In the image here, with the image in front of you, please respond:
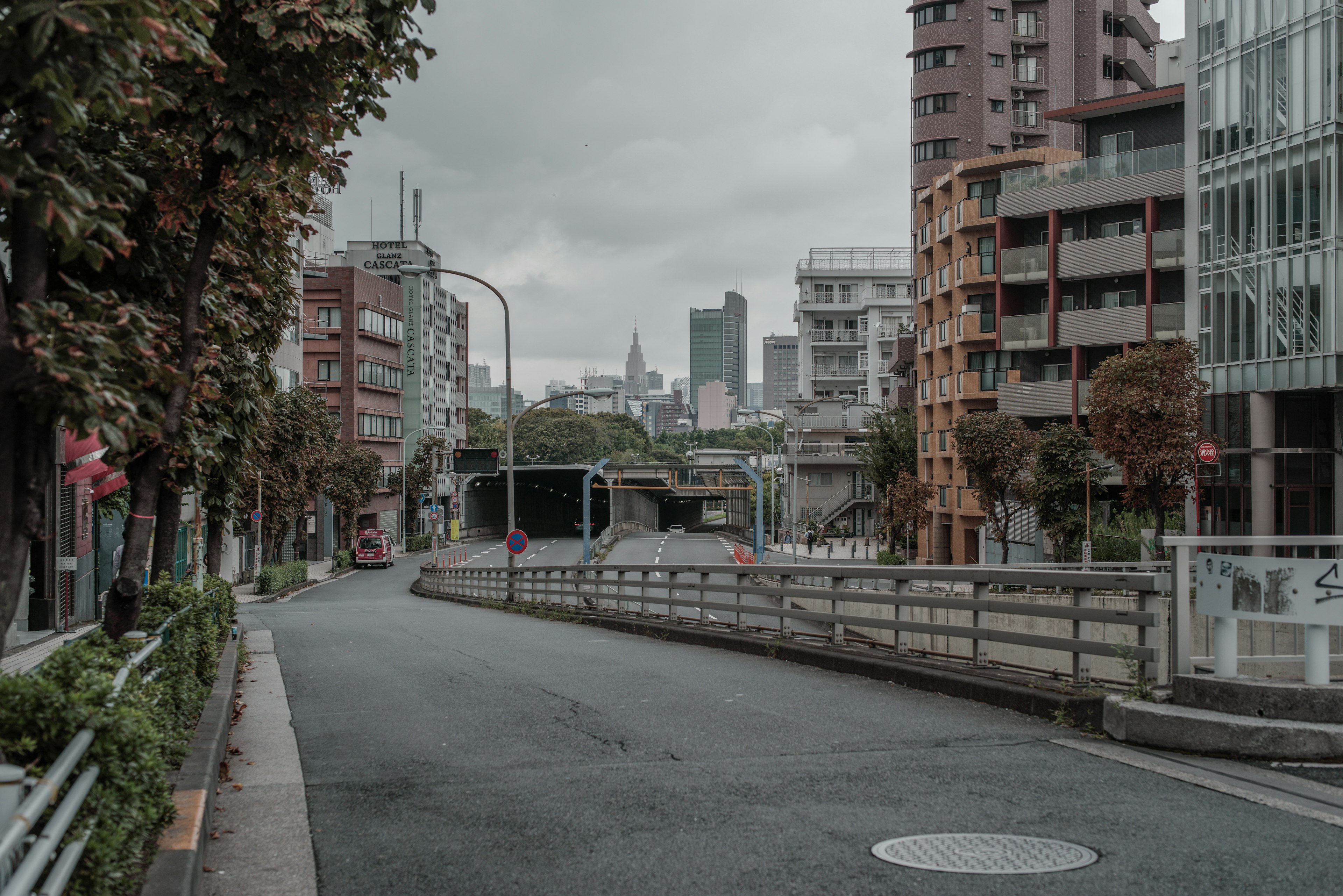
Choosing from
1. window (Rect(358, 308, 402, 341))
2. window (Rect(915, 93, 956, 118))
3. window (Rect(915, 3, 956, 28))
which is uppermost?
window (Rect(915, 3, 956, 28))

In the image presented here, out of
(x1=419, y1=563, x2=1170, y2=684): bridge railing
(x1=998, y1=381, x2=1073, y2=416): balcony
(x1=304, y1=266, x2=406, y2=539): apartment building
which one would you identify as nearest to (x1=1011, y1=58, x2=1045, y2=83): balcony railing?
(x1=998, y1=381, x2=1073, y2=416): balcony

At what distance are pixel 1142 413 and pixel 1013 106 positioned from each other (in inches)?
1838

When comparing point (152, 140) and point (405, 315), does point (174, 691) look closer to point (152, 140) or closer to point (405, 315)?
point (152, 140)

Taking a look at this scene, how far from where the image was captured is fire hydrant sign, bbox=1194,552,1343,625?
7.87m

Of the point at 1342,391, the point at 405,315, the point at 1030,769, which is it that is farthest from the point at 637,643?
the point at 405,315

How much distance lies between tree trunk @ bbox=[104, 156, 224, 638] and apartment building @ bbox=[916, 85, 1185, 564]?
144 ft

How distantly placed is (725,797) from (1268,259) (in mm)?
35456

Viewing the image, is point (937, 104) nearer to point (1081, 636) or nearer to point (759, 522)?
point (759, 522)

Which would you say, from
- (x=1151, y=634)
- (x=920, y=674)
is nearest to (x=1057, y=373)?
(x=920, y=674)

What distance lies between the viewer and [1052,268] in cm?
4881

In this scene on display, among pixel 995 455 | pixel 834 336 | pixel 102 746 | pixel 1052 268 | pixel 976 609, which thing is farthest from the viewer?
pixel 834 336

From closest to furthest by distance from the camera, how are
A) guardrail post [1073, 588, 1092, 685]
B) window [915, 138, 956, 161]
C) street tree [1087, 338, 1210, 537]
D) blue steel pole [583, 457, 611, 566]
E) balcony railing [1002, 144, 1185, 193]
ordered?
guardrail post [1073, 588, 1092, 685], street tree [1087, 338, 1210, 537], balcony railing [1002, 144, 1185, 193], blue steel pole [583, 457, 611, 566], window [915, 138, 956, 161]

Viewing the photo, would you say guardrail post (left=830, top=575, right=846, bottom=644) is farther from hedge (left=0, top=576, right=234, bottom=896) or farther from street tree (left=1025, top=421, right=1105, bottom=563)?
street tree (left=1025, top=421, right=1105, bottom=563)

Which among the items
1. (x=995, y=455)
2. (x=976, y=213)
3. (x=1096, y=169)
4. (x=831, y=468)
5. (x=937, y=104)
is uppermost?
(x=937, y=104)
